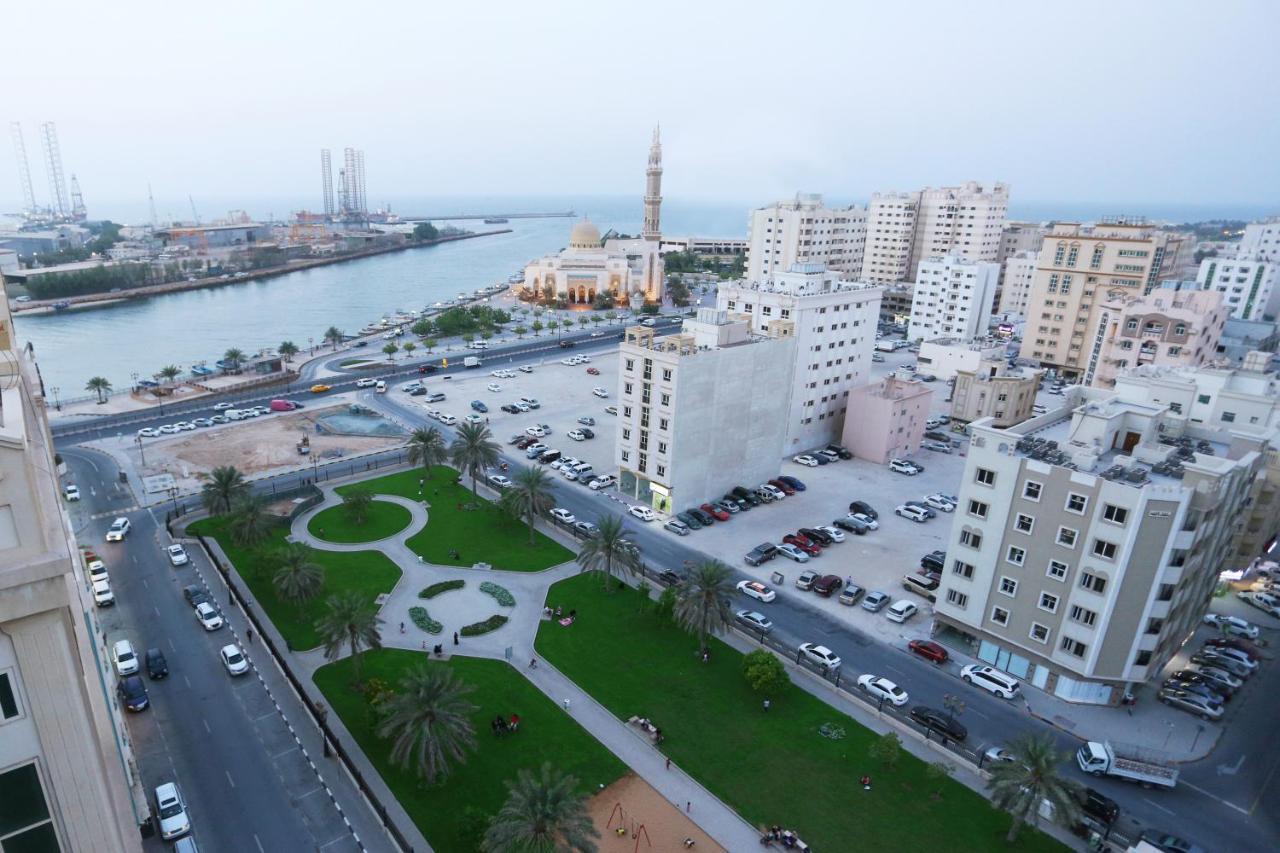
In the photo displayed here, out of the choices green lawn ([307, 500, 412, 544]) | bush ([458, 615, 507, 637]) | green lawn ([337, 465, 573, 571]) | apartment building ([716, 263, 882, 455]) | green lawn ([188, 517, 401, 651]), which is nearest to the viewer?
bush ([458, 615, 507, 637])

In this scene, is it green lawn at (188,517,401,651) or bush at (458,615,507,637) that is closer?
bush at (458,615,507,637)

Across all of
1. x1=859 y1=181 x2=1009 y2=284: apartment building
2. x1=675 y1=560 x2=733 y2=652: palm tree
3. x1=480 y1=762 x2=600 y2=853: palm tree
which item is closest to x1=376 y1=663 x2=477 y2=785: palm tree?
x1=480 y1=762 x2=600 y2=853: palm tree

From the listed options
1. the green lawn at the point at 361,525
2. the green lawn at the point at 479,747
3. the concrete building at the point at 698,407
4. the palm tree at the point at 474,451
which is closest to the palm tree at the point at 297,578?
the green lawn at the point at 479,747

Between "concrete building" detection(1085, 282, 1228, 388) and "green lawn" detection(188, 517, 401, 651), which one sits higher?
"concrete building" detection(1085, 282, 1228, 388)

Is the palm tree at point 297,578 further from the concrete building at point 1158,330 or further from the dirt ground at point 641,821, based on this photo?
the concrete building at point 1158,330

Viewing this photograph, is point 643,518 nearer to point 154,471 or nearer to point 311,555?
point 311,555

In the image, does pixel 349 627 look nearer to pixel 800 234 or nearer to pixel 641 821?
pixel 641 821

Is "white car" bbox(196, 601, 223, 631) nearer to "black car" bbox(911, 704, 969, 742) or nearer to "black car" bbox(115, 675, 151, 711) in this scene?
"black car" bbox(115, 675, 151, 711)
